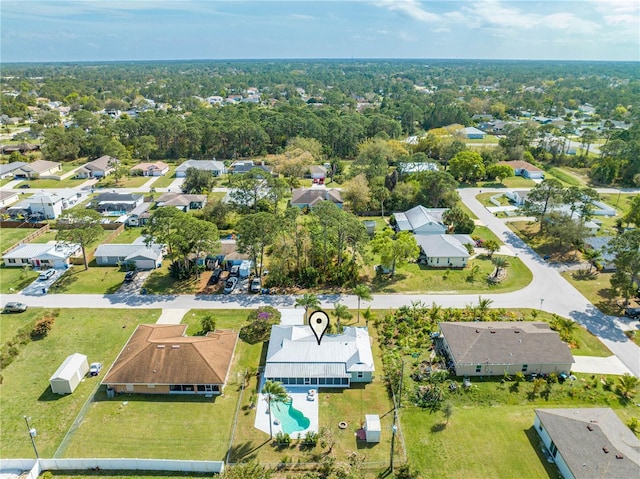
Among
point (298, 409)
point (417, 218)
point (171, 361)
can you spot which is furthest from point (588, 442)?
point (417, 218)

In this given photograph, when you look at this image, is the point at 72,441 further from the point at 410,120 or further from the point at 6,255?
the point at 410,120

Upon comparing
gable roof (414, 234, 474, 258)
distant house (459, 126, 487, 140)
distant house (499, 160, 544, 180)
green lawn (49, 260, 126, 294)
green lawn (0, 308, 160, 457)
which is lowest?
green lawn (0, 308, 160, 457)

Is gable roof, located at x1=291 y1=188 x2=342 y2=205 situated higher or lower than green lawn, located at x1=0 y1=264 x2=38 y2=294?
higher

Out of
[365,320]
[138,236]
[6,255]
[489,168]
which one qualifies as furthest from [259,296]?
[489,168]

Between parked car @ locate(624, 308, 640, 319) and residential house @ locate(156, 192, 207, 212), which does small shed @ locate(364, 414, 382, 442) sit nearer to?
parked car @ locate(624, 308, 640, 319)

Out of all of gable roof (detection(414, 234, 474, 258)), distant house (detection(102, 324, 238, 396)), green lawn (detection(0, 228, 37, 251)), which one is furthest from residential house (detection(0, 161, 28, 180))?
gable roof (detection(414, 234, 474, 258))

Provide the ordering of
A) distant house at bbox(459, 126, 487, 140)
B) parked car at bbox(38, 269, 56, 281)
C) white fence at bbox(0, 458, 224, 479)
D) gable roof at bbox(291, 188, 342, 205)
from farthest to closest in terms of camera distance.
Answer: distant house at bbox(459, 126, 487, 140) < gable roof at bbox(291, 188, 342, 205) < parked car at bbox(38, 269, 56, 281) < white fence at bbox(0, 458, 224, 479)

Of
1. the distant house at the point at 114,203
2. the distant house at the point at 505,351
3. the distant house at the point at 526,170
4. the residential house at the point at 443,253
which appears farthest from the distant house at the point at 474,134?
the distant house at the point at 505,351
